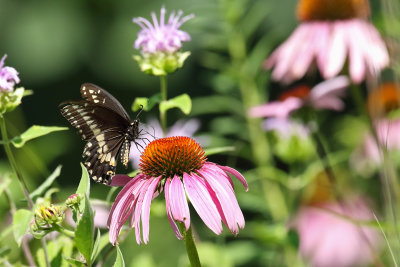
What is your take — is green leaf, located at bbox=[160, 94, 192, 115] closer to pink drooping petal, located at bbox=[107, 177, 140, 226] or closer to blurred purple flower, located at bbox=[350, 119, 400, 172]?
pink drooping petal, located at bbox=[107, 177, 140, 226]

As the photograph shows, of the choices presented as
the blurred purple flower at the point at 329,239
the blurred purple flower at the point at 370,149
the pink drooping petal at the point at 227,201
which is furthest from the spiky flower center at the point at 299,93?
the pink drooping petal at the point at 227,201

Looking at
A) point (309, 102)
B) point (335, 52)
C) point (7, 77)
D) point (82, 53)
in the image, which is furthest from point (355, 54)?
point (82, 53)

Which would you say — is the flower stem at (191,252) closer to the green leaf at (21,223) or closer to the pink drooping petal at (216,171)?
the pink drooping petal at (216,171)

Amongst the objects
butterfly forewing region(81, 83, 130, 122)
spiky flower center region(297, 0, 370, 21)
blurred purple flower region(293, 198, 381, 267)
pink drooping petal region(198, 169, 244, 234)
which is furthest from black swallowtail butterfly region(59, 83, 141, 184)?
blurred purple flower region(293, 198, 381, 267)

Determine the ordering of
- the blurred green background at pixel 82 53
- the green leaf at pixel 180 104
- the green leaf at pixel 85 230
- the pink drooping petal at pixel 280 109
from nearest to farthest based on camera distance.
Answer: the green leaf at pixel 85 230, the green leaf at pixel 180 104, the pink drooping petal at pixel 280 109, the blurred green background at pixel 82 53

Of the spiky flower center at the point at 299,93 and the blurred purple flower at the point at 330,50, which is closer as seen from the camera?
the blurred purple flower at the point at 330,50

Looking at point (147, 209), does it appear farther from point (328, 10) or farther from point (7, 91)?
point (328, 10)
